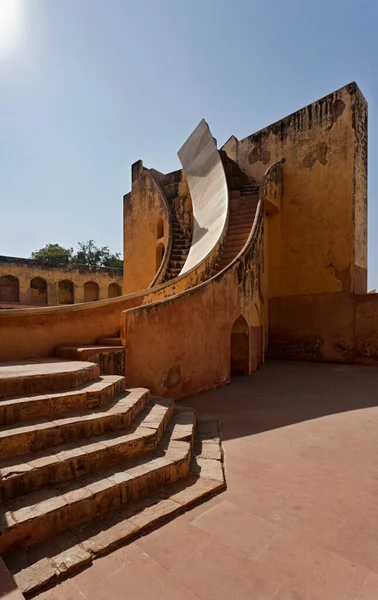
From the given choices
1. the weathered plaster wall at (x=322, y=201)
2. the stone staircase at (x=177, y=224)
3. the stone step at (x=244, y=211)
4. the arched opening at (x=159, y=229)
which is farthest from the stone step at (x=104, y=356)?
the arched opening at (x=159, y=229)

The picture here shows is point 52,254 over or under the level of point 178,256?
over

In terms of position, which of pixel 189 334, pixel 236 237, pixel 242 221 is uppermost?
pixel 242 221

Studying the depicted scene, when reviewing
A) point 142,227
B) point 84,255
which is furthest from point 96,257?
point 142,227

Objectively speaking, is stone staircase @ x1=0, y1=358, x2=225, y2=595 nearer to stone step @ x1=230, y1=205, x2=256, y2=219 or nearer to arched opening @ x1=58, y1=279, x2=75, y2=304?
stone step @ x1=230, y1=205, x2=256, y2=219

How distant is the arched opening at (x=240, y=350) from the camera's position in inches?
276

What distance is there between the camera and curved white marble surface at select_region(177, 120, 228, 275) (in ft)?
26.5

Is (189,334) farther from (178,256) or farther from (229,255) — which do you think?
(178,256)

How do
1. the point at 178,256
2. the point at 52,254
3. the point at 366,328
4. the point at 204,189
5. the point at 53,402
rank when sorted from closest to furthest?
1. the point at 53,402
2. the point at 366,328
3. the point at 178,256
4. the point at 204,189
5. the point at 52,254

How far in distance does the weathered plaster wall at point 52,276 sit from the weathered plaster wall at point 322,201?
13.5 m

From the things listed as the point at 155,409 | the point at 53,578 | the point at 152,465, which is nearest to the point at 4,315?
the point at 155,409

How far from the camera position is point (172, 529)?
2039mm

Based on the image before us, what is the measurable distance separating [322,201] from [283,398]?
6.25 m

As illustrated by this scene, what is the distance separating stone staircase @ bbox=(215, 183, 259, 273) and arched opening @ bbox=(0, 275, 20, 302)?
13734mm

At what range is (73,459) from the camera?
7.35 feet
